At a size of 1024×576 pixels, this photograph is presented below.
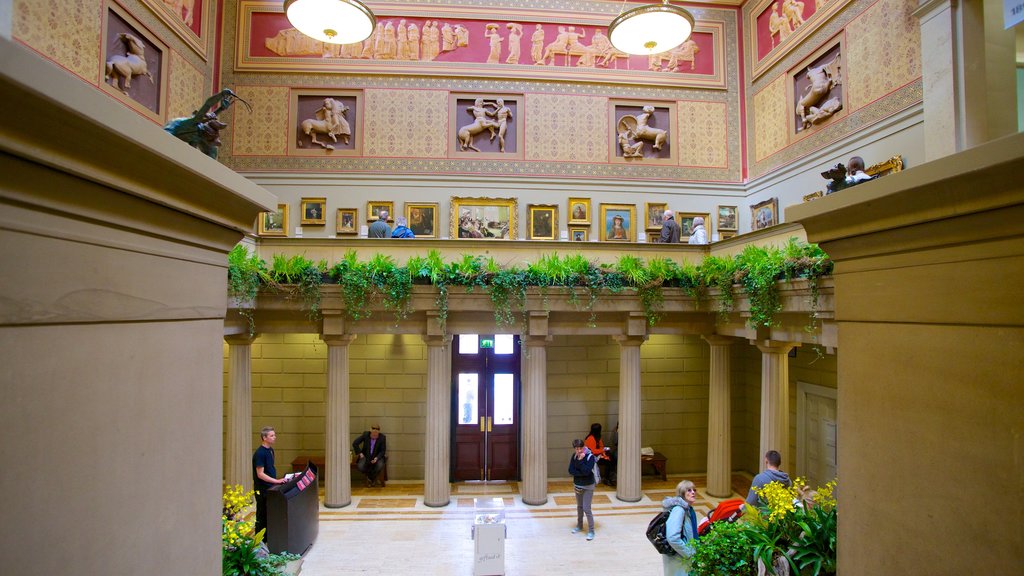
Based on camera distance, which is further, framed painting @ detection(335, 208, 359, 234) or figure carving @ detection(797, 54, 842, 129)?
framed painting @ detection(335, 208, 359, 234)

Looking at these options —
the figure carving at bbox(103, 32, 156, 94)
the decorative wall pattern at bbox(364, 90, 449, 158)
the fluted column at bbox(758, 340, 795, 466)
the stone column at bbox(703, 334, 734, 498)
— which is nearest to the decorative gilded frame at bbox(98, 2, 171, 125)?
the figure carving at bbox(103, 32, 156, 94)

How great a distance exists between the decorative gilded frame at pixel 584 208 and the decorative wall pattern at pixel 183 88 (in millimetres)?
9397

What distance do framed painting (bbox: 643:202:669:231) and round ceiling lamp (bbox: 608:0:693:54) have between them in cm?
435

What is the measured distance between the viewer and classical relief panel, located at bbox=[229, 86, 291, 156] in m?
12.6

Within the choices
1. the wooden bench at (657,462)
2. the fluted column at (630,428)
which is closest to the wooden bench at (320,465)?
the fluted column at (630,428)

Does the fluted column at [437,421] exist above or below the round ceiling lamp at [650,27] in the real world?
below

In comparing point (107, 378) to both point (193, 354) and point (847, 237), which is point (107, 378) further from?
point (847, 237)

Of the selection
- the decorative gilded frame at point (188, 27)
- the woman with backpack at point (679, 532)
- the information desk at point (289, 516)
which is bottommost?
the information desk at point (289, 516)

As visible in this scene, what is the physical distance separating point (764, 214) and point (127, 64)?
1435 centimetres

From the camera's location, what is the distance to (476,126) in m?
12.8

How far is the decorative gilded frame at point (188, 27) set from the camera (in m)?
10.4

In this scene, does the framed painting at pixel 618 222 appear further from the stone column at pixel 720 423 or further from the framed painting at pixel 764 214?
the stone column at pixel 720 423

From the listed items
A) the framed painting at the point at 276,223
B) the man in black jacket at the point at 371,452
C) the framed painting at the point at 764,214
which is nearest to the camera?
the man in black jacket at the point at 371,452

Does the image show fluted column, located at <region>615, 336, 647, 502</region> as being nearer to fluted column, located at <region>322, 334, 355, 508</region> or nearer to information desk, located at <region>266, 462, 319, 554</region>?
fluted column, located at <region>322, 334, 355, 508</region>
